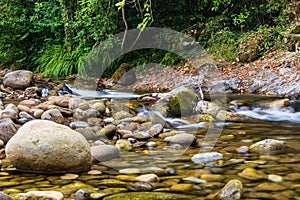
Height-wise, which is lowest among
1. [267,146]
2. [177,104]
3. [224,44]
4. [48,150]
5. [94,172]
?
[94,172]

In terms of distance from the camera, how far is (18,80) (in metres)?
9.29

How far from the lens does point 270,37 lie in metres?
9.98

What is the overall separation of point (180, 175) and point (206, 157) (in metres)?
0.52

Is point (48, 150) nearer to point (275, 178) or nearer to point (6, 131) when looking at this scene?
point (6, 131)

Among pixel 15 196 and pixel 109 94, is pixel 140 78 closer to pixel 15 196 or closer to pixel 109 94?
pixel 109 94

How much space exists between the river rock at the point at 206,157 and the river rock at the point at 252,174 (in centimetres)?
44

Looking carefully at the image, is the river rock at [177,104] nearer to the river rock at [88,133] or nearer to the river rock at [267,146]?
the river rock at [88,133]

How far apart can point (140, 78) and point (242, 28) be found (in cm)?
356

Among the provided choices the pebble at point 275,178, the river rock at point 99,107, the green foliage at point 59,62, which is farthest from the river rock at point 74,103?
the green foliage at point 59,62

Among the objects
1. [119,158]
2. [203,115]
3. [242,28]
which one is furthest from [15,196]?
[242,28]

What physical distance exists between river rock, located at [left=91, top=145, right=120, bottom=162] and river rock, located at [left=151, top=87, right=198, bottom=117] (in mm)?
2166

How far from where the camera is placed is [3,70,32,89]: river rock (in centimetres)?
920

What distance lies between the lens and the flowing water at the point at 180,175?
9.03ft

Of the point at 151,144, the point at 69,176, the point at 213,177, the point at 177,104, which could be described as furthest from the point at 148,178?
the point at 177,104
